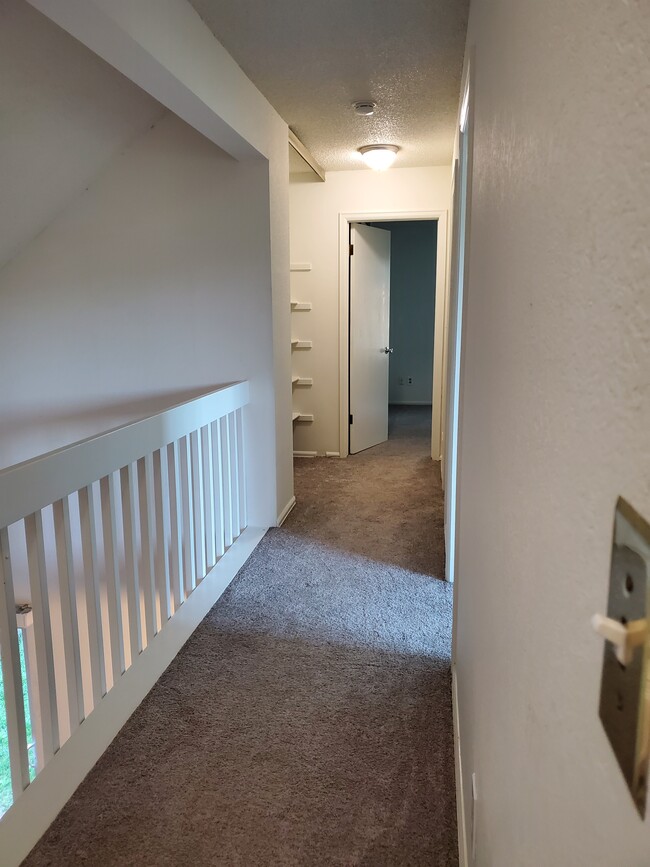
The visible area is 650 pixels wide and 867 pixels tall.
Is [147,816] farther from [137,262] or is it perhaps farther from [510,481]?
[137,262]

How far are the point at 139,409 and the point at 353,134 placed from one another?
214 centimetres

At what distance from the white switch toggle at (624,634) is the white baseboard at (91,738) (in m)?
1.64

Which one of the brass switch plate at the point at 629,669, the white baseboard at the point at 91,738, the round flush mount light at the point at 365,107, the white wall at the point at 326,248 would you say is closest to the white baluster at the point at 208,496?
the white baseboard at the point at 91,738

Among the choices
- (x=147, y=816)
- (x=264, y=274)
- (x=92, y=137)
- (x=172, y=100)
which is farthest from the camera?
(x=264, y=274)

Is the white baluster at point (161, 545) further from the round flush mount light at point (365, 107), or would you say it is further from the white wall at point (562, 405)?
the round flush mount light at point (365, 107)

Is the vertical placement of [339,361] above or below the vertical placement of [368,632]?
above

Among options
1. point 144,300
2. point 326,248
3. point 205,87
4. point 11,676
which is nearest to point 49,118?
point 205,87

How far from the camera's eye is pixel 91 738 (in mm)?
1793

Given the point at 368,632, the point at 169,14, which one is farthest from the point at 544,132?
the point at 368,632

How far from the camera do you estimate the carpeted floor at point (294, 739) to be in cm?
152

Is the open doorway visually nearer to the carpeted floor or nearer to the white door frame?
the white door frame

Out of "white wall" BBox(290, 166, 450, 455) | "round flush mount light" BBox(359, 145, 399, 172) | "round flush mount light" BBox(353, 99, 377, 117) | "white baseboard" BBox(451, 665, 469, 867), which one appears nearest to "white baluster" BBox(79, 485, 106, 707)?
"white baseboard" BBox(451, 665, 469, 867)

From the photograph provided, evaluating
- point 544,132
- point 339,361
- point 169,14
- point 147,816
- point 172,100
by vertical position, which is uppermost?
point 169,14

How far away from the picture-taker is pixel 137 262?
3.35 meters
